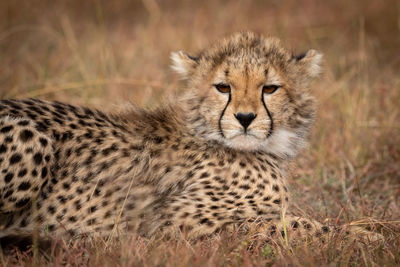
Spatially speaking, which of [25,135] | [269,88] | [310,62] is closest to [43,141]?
[25,135]

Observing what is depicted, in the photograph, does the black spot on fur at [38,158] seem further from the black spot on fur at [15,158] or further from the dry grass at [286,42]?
the dry grass at [286,42]

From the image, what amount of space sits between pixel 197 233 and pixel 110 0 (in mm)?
7038

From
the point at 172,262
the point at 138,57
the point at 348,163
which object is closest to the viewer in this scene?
the point at 172,262

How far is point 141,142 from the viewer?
9.98 ft

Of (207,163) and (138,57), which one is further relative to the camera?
(138,57)

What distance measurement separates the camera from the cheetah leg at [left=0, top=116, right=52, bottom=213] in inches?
104

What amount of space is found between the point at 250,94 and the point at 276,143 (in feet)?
1.24

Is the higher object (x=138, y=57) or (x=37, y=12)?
(x=37, y=12)

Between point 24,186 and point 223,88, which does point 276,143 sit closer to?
point 223,88

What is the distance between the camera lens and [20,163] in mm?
2664

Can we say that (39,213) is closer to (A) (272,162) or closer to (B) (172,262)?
(B) (172,262)

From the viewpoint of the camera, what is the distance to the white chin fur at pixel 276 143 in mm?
2948

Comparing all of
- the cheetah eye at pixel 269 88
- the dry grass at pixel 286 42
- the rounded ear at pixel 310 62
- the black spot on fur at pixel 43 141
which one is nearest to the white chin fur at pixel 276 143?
the cheetah eye at pixel 269 88

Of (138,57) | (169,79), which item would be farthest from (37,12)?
(169,79)
